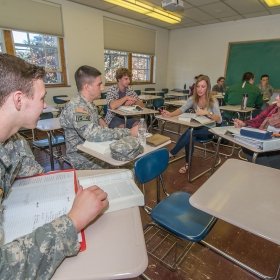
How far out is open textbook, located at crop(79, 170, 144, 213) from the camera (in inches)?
33.1

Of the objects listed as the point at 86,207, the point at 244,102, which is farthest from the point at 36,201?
the point at 244,102

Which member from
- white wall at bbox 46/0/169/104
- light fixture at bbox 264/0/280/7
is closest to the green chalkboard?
light fixture at bbox 264/0/280/7

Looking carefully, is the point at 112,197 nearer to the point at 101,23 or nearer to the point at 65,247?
the point at 65,247

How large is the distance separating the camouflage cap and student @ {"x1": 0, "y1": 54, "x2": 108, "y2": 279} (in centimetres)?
63

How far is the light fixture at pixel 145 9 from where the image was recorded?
15.7ft

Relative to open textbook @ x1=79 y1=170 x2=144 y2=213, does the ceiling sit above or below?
above

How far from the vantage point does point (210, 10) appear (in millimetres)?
5496

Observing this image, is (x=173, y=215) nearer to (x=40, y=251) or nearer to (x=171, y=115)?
(x=40, y=251)

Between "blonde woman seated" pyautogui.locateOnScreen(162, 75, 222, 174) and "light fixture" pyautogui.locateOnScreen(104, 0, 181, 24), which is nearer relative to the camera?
"blonde woman seated" pyautogui.locateOnScreen(162, 75, 222, 174)

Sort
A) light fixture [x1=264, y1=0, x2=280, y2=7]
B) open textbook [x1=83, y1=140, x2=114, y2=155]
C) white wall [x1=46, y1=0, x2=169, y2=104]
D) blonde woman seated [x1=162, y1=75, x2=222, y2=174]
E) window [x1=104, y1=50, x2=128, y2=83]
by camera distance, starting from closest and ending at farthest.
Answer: open textbook [x1=83, y1=140, x2=114, y2=155] < blonde woman seated [x1=162, y1=75, x2=222, y2=174] < light fixture [x1=264, y1=0, x2=280, y2=7] < white wall [x1=46, y1=0, x2=169, y2=104] < window [x1=104, y1=50, x2=128, y2=83]

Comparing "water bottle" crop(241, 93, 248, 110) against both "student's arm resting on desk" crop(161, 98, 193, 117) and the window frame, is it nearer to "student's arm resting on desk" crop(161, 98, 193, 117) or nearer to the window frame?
"student's arm resting on desk" crop(161, 98, 193, 117)

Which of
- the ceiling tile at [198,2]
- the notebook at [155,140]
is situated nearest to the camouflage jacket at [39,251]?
the notebook at [155,140]

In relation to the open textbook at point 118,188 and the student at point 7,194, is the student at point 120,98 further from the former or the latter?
the student at point 7,194

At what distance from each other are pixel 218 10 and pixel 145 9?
195 centimetres
